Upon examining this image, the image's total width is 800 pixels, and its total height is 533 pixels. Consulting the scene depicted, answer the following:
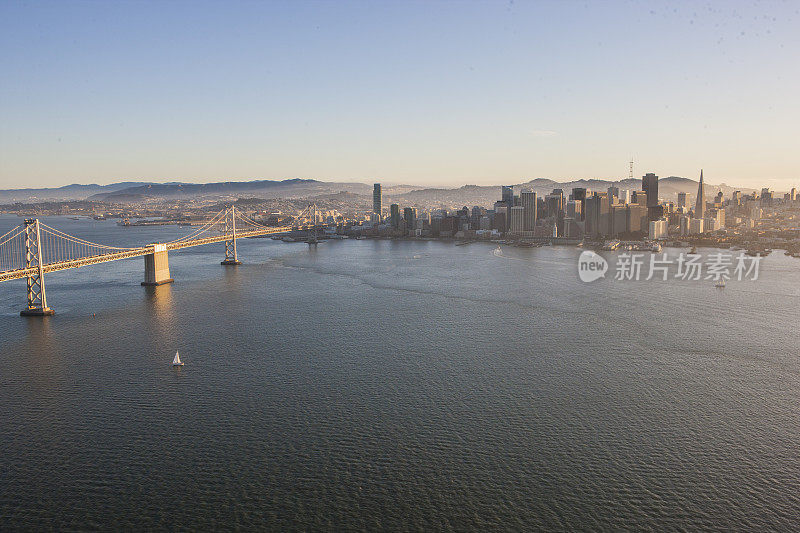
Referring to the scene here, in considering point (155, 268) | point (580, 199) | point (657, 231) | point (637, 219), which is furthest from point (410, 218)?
point (155, 268)

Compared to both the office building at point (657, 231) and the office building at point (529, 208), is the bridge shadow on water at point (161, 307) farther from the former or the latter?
the office building at point (657, 231)

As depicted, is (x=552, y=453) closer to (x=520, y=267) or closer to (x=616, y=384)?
(x=616, y=384)

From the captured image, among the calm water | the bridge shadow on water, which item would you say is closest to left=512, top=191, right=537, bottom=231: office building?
the calm water

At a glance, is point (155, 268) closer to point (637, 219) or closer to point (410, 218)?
point (410, 218)

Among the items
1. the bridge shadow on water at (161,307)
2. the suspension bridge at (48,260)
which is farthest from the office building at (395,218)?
the bridge shadow on water at (161,307)

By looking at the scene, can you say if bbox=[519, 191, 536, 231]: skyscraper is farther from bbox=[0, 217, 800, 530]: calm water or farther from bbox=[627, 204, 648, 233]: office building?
bbox=[0, 217, 800, 530]: calm water

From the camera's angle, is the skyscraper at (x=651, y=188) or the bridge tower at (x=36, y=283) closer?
the bridge tower at (x=36, y=283)
